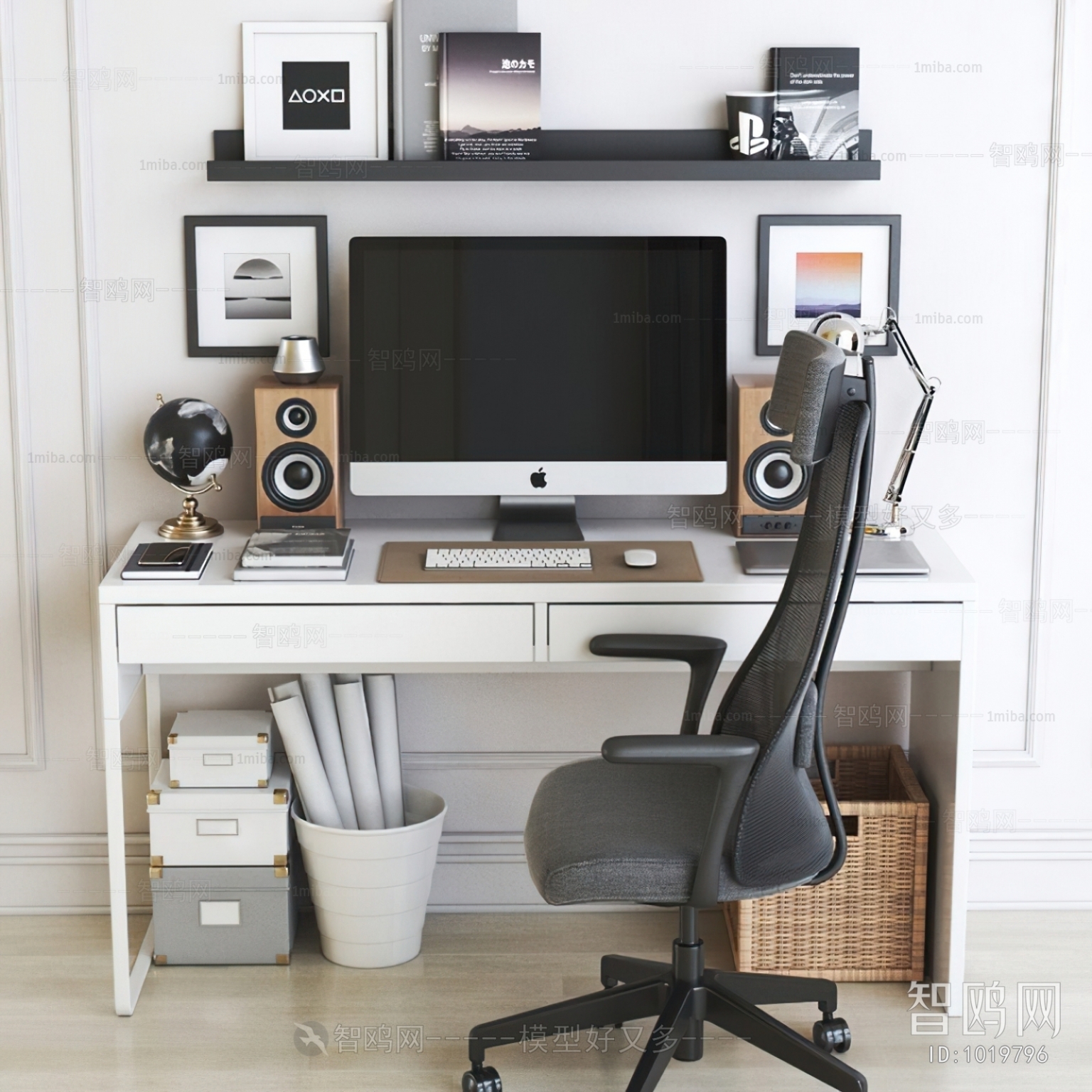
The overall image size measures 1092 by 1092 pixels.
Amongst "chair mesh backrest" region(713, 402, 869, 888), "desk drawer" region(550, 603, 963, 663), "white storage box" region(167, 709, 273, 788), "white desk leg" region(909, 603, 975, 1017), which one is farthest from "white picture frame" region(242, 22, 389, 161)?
"white desk leg" region(909, 603, 975, 1017)

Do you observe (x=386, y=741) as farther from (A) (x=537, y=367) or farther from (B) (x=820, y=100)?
(B) (x=820, y=100)

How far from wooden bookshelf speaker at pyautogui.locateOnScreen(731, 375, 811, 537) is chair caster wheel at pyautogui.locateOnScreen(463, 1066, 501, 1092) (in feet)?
3.70

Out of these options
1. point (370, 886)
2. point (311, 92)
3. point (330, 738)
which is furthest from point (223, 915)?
point (311, 92)

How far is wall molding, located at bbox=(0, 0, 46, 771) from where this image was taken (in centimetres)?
288

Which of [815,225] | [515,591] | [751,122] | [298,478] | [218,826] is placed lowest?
[218,826]

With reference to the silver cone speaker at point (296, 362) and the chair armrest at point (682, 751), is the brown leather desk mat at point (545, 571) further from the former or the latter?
A: the chair armrest at point (682, 751)

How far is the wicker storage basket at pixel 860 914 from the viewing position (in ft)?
9.29

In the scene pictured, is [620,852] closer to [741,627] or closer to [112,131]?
[741,627]

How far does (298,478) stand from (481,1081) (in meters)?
1.19

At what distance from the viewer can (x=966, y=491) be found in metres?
3.06

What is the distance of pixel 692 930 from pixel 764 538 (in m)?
0.83

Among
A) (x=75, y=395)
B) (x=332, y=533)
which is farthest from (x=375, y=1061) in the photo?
(x=75, y=395)

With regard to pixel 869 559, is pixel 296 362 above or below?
above

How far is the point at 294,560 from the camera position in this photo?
8.69 feet
